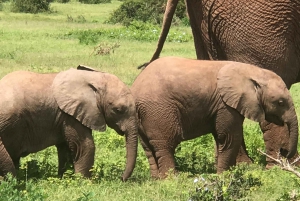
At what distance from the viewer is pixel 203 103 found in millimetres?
6918

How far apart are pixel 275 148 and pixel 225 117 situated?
32.2 inches

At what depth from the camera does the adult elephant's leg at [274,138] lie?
7.48 m

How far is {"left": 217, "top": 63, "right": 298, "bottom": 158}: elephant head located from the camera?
273 inches

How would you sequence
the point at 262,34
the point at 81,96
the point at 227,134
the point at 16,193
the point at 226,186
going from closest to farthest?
the point at 16,193, the point at 226,186, the point at 81,96, the point at 227,134, the point at 262,34

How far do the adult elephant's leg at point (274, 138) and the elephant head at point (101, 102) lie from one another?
61.5 inches

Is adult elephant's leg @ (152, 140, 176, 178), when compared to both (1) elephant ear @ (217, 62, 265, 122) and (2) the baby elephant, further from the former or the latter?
(1) elephant ear @ (217, 62, 265, 122)

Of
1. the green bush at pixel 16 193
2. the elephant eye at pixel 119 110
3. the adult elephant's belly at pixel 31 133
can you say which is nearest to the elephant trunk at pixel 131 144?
the elephant eye at pixel 119 110

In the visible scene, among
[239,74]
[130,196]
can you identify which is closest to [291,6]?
[239,74]

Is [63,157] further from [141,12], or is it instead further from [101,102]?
[141,12]

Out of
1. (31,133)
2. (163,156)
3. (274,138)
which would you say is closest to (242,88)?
(274,138)

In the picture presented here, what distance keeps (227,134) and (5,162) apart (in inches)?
78.4

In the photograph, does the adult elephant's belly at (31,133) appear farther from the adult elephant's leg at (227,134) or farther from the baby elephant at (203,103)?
→ the adult elephant's leg at (227,134)

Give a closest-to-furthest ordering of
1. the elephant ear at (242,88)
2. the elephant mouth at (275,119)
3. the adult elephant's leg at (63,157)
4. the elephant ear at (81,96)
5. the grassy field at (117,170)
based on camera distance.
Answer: the grassy field at (117,170) → the elephant ear at (81,96) → the adult elephant's leg at (63,157) → the elephant ear at (242,88) → the elephant mouth at (275,119)

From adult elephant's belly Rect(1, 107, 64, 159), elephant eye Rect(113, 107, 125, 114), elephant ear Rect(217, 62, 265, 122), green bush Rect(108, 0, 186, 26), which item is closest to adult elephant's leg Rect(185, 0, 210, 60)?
elephant ear Rect(217, 62, 265, 122)
